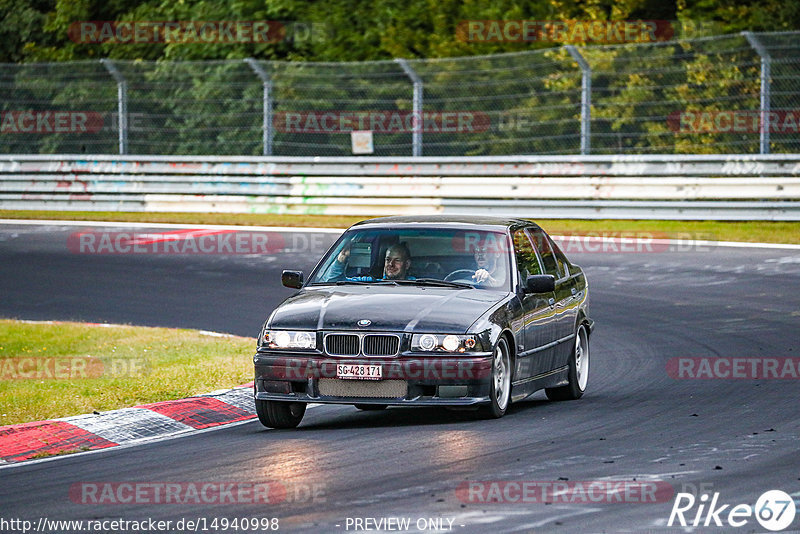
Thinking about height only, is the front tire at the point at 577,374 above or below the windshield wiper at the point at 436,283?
below

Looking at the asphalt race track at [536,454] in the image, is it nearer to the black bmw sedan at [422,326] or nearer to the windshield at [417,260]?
the black bmw sedan at [422,326]

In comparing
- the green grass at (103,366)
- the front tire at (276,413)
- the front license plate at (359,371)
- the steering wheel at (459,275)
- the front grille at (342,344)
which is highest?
the steering wheel at (459,275)

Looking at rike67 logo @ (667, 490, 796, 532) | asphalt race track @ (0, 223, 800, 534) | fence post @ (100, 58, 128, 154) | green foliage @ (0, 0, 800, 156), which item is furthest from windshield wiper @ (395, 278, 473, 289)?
fence post @ (100, 58, 128, 154)

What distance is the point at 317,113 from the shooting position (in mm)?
26719

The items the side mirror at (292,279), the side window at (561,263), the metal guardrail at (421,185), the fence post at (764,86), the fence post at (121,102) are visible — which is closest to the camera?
the side mirror at (292,279)

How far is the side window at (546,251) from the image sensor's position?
11.2 meters

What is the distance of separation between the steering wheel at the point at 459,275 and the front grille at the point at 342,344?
48.3 inches

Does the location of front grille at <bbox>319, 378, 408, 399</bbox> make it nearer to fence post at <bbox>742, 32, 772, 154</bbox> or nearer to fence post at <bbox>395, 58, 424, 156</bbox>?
fence post at <bbox>742, 32, 772, 154</bbox>

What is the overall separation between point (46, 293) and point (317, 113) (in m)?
9.51

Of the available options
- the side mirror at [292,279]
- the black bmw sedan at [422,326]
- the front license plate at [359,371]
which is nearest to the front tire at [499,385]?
the black bmw sedan at [422,326]

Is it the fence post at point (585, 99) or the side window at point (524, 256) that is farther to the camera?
the fence post at point (585, 99)

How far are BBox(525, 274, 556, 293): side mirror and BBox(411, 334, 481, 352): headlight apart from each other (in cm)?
115

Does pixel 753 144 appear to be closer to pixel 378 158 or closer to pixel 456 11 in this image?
pixel 378 158

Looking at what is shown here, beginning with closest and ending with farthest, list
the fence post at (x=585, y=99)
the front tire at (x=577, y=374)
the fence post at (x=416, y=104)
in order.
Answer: the front tire at (x=577, y=374)
the fence post at (x=585, y=99)
the fence post at (x=416, y=104)
